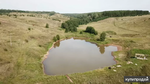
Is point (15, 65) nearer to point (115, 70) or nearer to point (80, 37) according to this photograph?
point (115, 70)

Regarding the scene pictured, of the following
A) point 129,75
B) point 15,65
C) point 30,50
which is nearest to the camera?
point 129,75

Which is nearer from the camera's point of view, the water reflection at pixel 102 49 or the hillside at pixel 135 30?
the water reflection at pixel 102 49

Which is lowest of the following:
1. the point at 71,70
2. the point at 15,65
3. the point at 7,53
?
the point at 71,70

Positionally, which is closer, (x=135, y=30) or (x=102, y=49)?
(x=102, y=49)

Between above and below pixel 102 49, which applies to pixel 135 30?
above

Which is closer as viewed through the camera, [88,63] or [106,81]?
[106,81]

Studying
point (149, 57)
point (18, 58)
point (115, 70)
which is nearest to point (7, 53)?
point (18, 58)

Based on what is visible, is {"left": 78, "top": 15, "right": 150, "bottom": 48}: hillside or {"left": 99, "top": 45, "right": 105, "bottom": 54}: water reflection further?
{"left": 78, "top": 15, "right": 150, "bottom": 48}: hillside

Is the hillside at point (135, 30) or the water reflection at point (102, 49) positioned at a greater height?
the hillside at point (135, 30)

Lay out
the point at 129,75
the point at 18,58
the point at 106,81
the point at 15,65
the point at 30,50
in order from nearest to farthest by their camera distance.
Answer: the point at 106,81, the point at 129,75, the point at 15,65, the point at 18,58, the point at 30,50

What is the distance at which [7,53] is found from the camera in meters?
32.1

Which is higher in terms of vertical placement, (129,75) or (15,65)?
(15,65)

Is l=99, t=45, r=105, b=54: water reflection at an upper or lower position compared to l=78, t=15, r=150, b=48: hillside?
lower

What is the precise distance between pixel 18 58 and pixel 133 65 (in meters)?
35.5
